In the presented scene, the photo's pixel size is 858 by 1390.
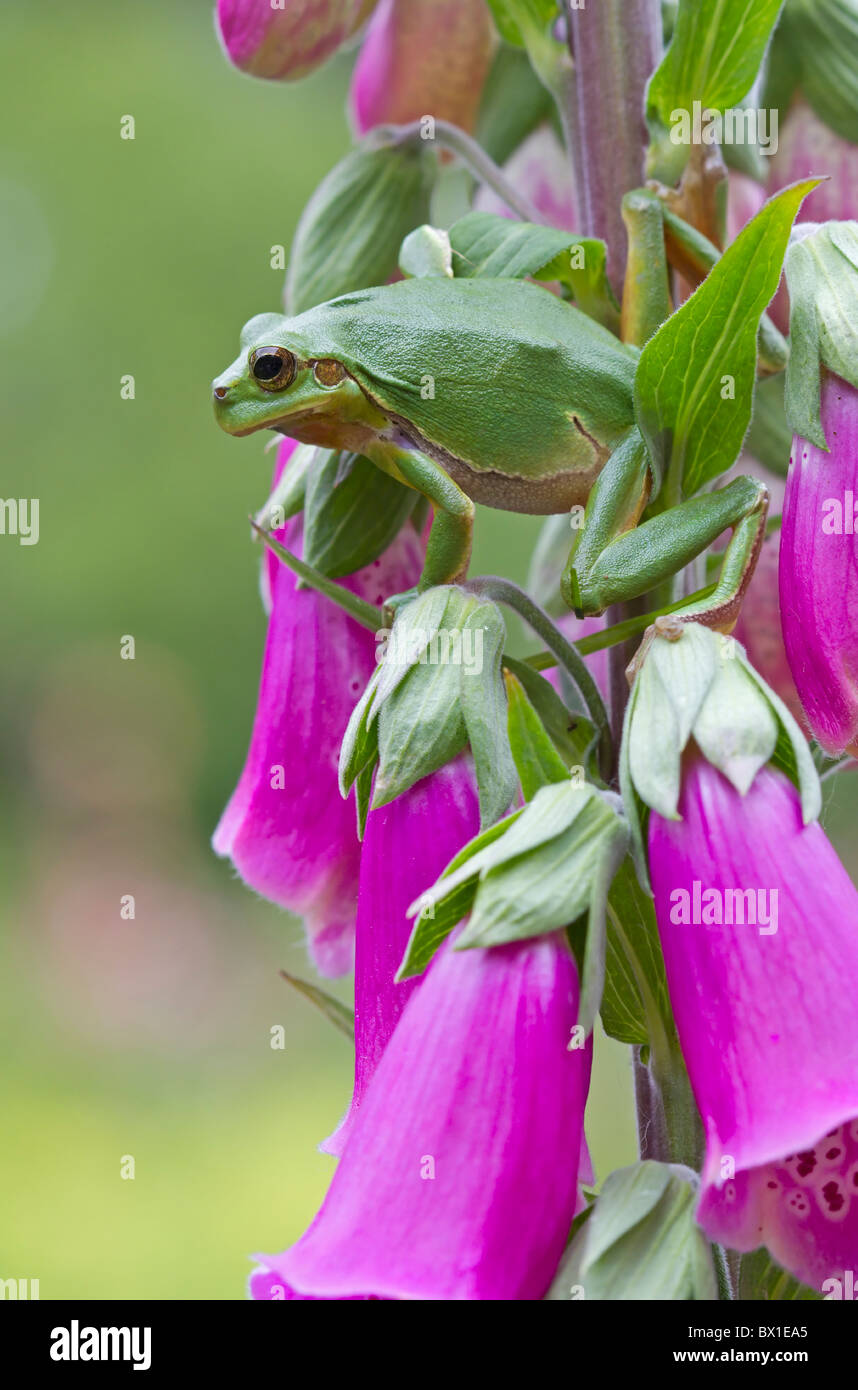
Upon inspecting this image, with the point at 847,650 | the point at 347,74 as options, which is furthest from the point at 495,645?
the point at 347,74

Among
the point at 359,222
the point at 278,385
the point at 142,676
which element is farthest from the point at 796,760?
the point at 142,676

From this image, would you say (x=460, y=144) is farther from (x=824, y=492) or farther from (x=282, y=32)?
(x=824, y=492)

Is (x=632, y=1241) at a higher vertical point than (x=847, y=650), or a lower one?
lower

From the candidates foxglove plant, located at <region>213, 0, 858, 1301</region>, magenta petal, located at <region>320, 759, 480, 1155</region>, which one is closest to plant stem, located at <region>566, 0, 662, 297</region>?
foxglove plant, located at <region>213, 0, 858, 1301</region>

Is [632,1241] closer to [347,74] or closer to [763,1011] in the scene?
[763,1011]

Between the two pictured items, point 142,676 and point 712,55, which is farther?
point 142,676

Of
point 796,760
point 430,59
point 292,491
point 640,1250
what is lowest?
point 640,1250
